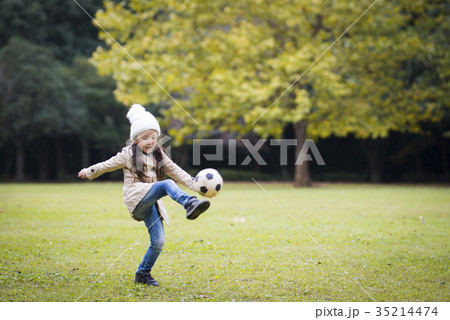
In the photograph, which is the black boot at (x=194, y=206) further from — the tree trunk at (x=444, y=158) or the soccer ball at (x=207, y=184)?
the tree trunk at (x=444, y=158)

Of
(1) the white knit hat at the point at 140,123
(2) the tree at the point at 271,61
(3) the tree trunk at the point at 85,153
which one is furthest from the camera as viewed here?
(3) the tree trunk at the point at 85,153

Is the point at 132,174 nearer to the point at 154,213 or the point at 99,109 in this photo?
the point at 154,213

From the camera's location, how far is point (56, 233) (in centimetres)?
828

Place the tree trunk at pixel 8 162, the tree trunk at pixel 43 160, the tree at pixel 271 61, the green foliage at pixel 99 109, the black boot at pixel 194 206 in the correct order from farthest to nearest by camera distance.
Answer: the tree trunk at pixel 8 162, the tree trunk at pixel 43 160, the green foliage at pixel 99 109, the tree at pixel 271 61, the black boot at pixel 194 206

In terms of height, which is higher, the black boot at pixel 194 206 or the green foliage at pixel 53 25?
the green foliage at pixel 53 25

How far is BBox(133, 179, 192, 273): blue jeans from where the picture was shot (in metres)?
→ 4.75

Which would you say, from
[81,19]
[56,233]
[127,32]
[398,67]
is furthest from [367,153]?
[56,233]

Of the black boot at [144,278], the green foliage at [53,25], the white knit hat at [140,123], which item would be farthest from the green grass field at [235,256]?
the green foliage at [53,25]

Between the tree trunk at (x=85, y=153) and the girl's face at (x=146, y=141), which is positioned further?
the tree trunk at (x=85, y=153)

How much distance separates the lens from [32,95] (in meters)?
26.8

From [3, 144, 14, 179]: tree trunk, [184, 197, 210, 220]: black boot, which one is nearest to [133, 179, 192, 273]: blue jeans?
[184, 197, 210, 220]: black boot

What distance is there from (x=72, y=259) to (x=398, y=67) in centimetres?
1935

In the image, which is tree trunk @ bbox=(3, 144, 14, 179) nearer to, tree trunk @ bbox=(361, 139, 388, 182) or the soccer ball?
tree trunk @ bbox=(361, 139, 388, 182)

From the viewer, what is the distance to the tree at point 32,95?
2609cm
